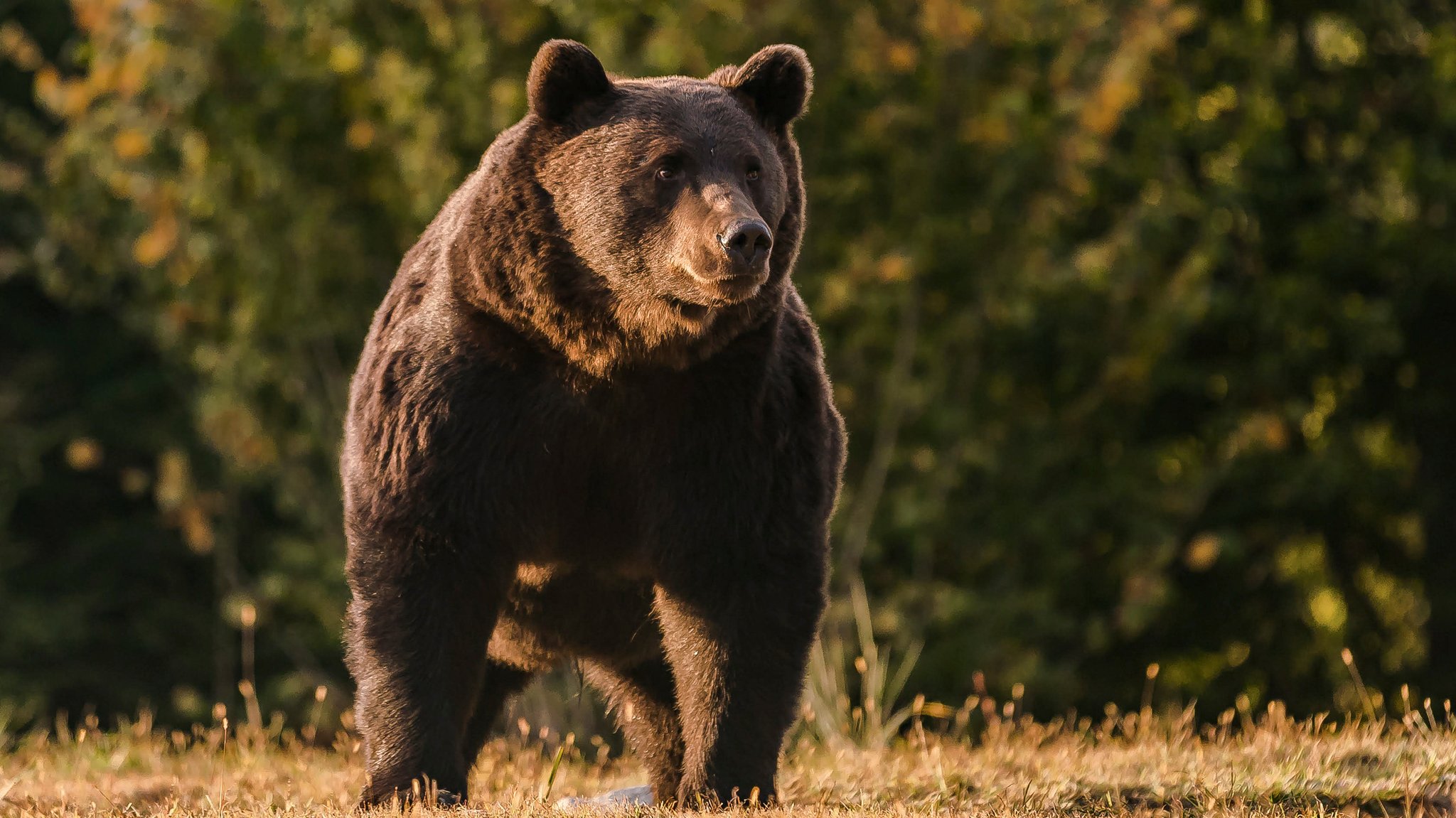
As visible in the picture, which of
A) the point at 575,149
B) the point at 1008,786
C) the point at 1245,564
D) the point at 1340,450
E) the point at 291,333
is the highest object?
the point at 575,149

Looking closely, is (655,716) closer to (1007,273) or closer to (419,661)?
(419,661)

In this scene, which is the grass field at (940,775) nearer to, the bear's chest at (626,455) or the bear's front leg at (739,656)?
the bear's front leg at (739,656)

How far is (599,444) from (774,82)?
1112 mm

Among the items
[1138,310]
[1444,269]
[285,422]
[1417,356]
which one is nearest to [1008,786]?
[1138,310]

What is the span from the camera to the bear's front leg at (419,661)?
463cm

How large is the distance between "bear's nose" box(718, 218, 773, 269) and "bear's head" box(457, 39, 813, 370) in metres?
0.14

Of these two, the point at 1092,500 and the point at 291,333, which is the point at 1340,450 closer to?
the point at 1092,500

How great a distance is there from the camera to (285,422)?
13.1 meters

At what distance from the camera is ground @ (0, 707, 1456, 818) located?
4723mm

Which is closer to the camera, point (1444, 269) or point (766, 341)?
point (766, 341)

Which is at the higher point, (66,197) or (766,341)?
(66,197)

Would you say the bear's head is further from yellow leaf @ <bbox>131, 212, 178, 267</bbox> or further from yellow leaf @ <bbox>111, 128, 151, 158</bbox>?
yellow leaf @ <bbox>131, 212, 178, 267</bbox>

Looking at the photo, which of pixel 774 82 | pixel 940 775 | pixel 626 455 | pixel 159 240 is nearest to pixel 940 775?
pixel 940 775

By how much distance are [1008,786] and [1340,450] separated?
31.4 feet
